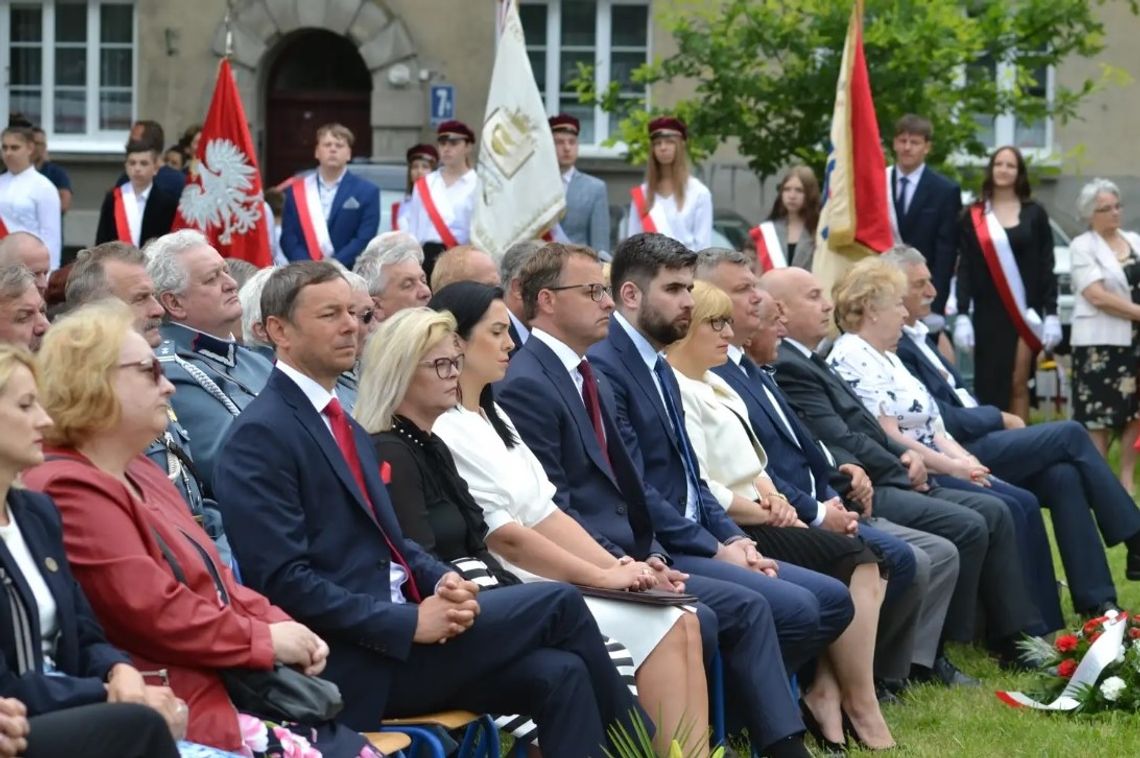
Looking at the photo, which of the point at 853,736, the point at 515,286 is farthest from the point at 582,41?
the point at 853,736

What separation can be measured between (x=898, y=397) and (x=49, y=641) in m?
5.37

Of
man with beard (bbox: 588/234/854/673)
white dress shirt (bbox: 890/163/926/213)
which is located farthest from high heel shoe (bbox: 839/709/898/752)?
white dress shirt (bbox: 890/163/926/213)

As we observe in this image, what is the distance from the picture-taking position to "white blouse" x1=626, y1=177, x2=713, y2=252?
1314 centimetres

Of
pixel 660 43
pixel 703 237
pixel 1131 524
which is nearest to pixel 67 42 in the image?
pixel 660 43

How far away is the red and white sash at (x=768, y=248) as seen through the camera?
13.6m

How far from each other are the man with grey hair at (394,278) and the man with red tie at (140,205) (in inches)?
228

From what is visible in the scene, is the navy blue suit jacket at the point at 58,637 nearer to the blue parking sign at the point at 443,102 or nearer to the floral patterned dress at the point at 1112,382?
the floral patterned dress at the point at 1112,382

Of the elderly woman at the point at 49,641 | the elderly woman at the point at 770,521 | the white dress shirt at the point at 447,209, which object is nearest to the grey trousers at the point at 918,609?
the elderly woman at the point at 770,521

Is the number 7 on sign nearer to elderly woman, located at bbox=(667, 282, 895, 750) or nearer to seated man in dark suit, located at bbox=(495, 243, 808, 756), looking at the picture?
elderly woman, located at bbox=(667, 282, 895, 750)

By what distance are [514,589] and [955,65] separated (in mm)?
12238

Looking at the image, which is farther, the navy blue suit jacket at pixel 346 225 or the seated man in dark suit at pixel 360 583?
the navy blue suit jacket at pixel 346 225

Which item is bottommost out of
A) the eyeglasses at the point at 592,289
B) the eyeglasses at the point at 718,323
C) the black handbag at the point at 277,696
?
the black handbag at the point at 277,696

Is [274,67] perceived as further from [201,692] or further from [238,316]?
[201,692]

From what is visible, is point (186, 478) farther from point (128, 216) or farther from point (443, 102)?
point (443, 102)
